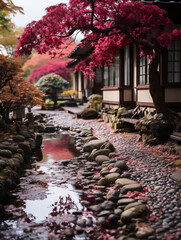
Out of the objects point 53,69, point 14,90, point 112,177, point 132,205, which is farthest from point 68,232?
point 53,69

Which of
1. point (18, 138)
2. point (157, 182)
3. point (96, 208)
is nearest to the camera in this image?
point (96, 208)

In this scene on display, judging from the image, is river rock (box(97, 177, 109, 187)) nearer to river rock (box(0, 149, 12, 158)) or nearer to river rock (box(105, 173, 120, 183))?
river rock (box(105, 173, 120, 183))

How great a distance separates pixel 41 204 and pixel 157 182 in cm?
227

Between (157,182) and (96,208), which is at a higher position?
(157,182)

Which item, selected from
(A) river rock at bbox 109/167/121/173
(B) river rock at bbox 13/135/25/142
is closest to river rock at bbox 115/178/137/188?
(A) river rock at bbox 109/167/121/173

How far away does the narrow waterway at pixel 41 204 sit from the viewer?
4.04 metres

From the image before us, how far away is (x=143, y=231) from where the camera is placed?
3.69 metres

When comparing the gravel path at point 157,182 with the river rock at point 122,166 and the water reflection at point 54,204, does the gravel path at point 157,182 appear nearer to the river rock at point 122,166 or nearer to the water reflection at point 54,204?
the river rock at point 122,166

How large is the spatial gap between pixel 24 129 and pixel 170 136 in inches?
214

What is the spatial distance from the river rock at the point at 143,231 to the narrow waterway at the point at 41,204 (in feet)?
3.44

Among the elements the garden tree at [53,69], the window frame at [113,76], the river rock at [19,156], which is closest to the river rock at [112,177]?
the river rock at [19,156]

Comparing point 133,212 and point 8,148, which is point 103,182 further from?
point 8,148

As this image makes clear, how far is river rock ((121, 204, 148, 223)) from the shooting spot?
411cm

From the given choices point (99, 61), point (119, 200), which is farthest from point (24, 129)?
point (119, 200)
